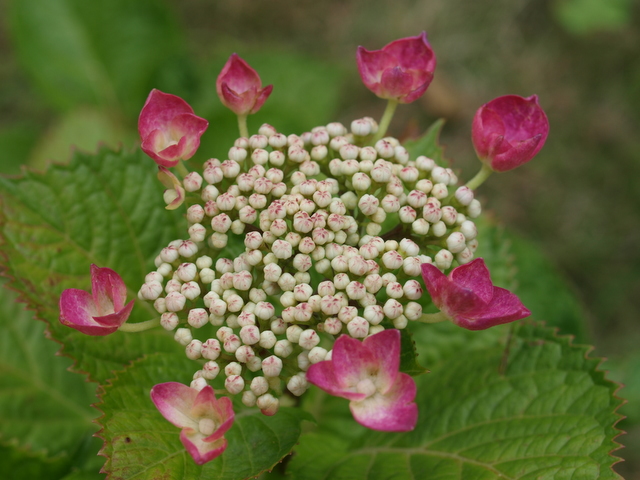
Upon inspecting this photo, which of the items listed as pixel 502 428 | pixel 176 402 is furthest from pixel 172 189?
pixel 502 428

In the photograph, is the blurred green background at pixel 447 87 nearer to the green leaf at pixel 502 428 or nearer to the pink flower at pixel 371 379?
the green leaf at pixel 502 428

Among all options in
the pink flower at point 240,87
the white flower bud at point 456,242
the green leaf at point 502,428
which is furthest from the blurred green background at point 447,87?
the white flower bud at point 456,242

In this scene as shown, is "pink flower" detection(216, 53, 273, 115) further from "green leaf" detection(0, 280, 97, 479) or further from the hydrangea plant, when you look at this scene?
"green leaf" detection(0, 280, 97, 479)

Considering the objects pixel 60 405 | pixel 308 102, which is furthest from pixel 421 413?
pixel 308 102

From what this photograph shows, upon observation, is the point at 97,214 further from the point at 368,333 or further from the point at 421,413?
the point at 421,413

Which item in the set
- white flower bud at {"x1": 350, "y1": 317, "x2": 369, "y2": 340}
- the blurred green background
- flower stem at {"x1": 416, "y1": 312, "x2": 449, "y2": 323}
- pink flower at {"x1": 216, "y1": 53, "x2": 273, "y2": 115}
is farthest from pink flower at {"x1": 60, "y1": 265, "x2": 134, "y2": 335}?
the blurred green background

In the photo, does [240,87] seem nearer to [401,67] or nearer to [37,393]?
[401,67]

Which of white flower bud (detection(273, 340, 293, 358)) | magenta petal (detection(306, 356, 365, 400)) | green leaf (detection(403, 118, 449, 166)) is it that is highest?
green leaf (detection(403, 118, 449, 166))
